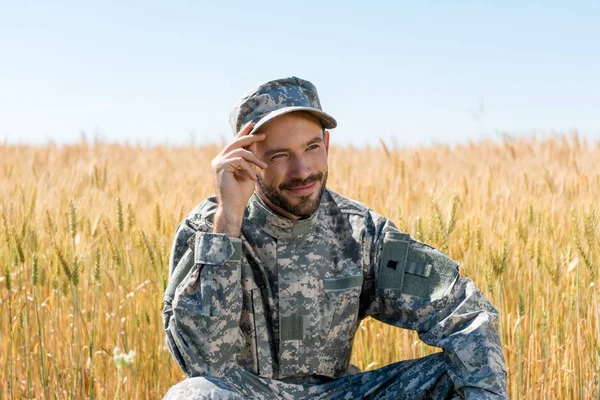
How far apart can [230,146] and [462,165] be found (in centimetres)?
552

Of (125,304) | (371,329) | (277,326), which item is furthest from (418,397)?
(125,304)

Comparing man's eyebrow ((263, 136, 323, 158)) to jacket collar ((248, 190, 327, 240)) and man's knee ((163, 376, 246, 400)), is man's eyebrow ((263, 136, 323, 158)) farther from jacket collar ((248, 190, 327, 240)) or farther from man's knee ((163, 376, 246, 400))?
man's knee ((163, 376, 246, 400))

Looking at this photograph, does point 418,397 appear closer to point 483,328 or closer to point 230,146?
point 483,328

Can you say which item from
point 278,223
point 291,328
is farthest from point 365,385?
point 278,223

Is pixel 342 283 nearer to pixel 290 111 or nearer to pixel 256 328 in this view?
pixel 256 328

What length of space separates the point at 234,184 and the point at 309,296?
39 centimetres

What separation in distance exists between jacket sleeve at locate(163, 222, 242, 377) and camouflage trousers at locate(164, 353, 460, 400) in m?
0.07

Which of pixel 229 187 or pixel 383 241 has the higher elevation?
pixel 229 187

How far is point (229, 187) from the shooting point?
1995mm

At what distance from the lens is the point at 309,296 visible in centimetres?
210

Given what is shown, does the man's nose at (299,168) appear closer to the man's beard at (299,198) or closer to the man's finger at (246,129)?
the man's beard at (299,198)

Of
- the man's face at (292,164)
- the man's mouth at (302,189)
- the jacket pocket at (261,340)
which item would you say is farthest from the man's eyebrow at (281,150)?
the jacket pocket at (261,340)

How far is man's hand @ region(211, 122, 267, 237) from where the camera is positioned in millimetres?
1991

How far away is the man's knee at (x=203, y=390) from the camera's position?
1818mm
